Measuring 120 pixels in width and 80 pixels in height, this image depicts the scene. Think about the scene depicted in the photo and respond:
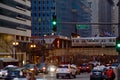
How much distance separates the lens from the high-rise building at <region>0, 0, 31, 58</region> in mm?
108869

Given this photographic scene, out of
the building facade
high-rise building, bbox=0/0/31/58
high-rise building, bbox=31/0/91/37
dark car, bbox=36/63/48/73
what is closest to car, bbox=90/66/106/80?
dark car, bbox=36/63/48/73

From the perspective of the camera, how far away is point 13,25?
381 ft

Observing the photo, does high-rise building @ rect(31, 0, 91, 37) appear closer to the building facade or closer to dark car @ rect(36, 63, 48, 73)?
the building facade

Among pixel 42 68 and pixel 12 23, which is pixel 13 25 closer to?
pixel 12 23

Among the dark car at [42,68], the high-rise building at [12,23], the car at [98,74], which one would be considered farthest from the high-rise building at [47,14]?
the car at [98,74]

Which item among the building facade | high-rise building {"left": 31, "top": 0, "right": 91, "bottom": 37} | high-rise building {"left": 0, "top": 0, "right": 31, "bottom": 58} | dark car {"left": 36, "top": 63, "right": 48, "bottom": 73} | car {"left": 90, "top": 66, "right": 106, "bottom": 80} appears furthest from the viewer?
high-rise building {"left": 31, "top": 0, "right": 91, "bottom": 37}

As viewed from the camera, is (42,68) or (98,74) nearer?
(98,74)

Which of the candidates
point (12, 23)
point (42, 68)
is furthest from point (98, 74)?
point (12, 23)

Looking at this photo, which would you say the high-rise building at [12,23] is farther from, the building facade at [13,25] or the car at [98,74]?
the car at [98,74]

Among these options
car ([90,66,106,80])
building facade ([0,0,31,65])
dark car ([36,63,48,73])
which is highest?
building facade ([0,0,31,65])

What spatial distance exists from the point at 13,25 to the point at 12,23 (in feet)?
3.22

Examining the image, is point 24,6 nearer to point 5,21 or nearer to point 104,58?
point 5,21

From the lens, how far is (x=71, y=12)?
19525cm

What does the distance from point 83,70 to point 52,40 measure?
240 ft
